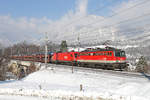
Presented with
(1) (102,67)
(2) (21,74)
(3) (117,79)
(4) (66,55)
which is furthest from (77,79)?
(2) (21,74)

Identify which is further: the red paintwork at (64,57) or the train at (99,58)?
the red paintwork at (64,57)

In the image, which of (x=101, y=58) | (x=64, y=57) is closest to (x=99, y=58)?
(x=101, y=58)

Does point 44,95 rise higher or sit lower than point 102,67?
lower

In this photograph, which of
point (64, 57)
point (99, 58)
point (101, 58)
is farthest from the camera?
point (64, 57)

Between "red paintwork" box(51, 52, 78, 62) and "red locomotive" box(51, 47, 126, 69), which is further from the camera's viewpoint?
"red paintwork" box(51, 52, 78, 62)

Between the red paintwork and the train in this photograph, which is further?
the red paintwork

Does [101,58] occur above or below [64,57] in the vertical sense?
below

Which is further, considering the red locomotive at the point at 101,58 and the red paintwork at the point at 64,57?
the red paintwork at the point at 64,57

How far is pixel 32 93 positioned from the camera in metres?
16.9

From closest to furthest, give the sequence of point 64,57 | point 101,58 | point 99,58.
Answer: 1. point 101,58
2. point 99,58
3. point 64,57

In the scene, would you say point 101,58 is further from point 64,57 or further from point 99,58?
point 64,57

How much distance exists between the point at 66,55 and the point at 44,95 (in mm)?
28217

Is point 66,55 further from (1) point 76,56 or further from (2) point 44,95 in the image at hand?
(2) point 44,95

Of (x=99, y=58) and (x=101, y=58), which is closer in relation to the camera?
(x=101, y=58)
